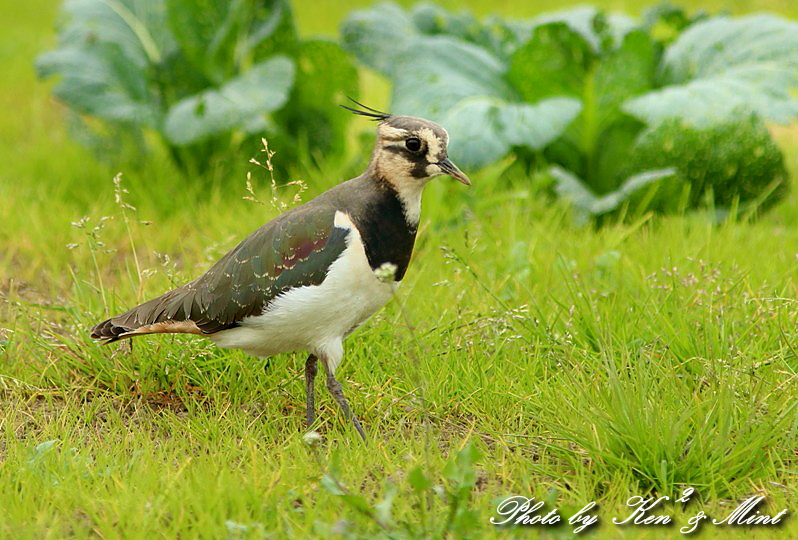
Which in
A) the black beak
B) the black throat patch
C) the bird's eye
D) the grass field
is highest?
the bird's eye

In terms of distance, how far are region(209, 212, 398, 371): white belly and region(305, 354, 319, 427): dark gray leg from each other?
13 cm

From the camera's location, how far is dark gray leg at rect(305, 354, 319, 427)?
3.82 meters

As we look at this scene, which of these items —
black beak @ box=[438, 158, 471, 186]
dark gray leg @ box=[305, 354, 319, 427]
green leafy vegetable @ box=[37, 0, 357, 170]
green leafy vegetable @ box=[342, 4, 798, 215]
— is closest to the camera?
black beak @ box=[438, 158, 471, 186]

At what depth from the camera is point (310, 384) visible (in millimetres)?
3887

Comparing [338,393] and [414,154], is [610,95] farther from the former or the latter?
[338,393]

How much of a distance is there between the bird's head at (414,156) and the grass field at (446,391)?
1.54 feet

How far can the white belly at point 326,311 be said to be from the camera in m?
3.54

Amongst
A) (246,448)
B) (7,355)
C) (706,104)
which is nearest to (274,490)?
(246,448)

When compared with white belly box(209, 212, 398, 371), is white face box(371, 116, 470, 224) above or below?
above

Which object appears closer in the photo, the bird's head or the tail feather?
the bird's head

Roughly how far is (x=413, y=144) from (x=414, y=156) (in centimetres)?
5

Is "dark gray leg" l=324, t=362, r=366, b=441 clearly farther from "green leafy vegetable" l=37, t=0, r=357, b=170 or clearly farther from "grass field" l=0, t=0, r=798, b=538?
"green leafy vegetable" l=37, t=0, r=357, b=170

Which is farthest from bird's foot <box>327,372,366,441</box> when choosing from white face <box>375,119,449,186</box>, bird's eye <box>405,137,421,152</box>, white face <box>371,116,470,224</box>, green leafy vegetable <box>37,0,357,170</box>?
green leafy vegetable <box>37,0,357,170</box>

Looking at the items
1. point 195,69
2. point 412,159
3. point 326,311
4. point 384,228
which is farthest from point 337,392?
point 195,69
